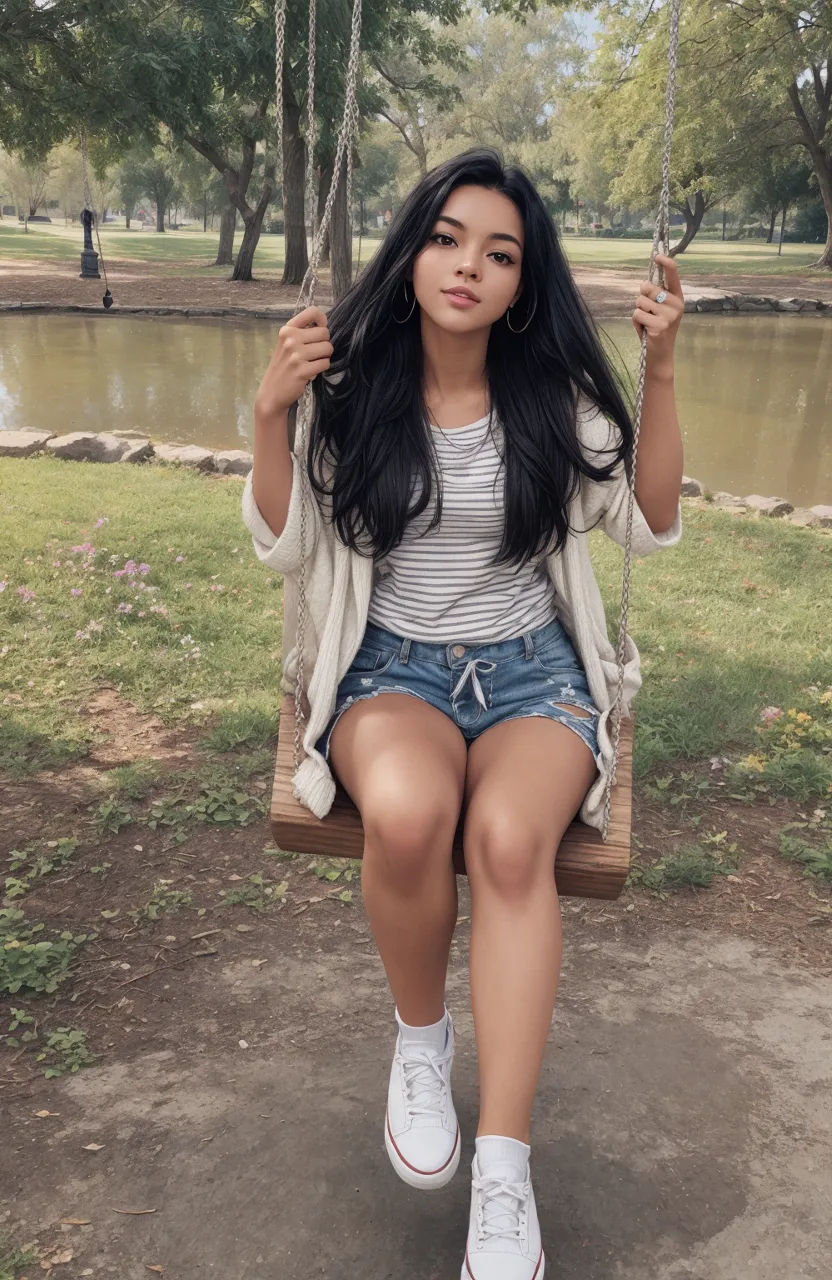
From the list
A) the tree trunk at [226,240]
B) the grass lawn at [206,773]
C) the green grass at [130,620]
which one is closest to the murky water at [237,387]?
the green grass at [130,620]

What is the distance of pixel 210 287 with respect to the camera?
22.3 meters

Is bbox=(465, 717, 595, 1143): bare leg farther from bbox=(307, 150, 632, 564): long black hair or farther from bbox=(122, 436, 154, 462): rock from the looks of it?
bbox=(122, 436, 154, 462): rock

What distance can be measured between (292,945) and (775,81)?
Result: 2314 centimetres

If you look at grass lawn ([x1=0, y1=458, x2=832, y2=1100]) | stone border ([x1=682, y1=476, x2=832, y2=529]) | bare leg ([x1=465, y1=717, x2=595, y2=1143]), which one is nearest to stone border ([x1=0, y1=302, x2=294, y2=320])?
stone border ([x1=682, y1=476, x2=832, y2=529])

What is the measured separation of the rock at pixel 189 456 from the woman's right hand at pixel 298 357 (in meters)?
5.43

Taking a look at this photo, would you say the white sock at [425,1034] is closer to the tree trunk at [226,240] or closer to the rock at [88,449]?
the rock at [88,449]

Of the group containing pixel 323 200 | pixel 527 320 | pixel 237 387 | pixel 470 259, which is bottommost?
pixel 237 387

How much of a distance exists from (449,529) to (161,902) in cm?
136

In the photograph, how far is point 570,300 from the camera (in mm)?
2146

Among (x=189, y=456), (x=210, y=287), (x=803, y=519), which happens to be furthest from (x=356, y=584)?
(x=210, y=287)

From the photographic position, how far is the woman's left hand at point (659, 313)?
79.1 inches

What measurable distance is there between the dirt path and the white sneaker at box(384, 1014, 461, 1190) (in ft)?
56.0

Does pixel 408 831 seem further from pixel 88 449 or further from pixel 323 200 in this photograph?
pixel 323 200

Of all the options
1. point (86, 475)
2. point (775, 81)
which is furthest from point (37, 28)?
point (775, 81)
